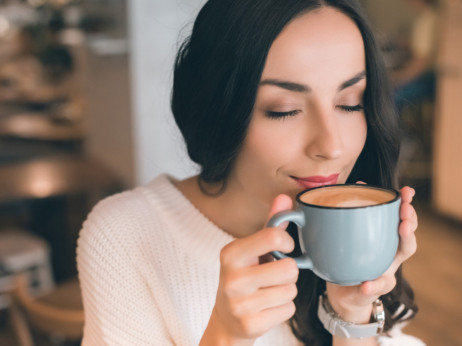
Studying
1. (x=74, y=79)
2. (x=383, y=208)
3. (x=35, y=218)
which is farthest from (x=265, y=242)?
(x=74, y=79)

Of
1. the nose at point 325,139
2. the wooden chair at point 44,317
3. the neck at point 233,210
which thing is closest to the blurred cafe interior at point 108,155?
the wooden chair at point 44,317

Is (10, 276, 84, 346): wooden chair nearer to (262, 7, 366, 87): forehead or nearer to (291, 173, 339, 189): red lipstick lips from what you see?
(291, 173, 339, 189): red lipstick lips

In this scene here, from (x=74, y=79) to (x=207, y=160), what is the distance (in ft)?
14.1

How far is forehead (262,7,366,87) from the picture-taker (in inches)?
32.2

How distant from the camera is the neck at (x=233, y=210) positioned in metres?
1.07

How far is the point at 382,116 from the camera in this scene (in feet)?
3.19

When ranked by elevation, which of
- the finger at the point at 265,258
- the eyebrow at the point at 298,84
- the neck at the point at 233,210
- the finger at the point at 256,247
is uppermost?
the eyebrow at the point at 298,84

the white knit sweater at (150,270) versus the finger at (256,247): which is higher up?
the finger at (256,247)

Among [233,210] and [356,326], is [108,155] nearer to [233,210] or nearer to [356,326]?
[233,210]

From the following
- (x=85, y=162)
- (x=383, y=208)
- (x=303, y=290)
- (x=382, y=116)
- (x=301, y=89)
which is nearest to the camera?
(x=383, y=208)

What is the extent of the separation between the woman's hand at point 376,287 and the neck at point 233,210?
226 mm

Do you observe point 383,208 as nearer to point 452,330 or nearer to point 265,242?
point 265,242

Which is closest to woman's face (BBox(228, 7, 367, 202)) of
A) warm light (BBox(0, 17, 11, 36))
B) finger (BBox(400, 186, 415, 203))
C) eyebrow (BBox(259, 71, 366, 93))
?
eyebrow (BBox(259, 71, 366, 93))

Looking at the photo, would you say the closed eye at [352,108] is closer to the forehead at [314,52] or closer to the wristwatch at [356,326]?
the forehead at [314,52]
